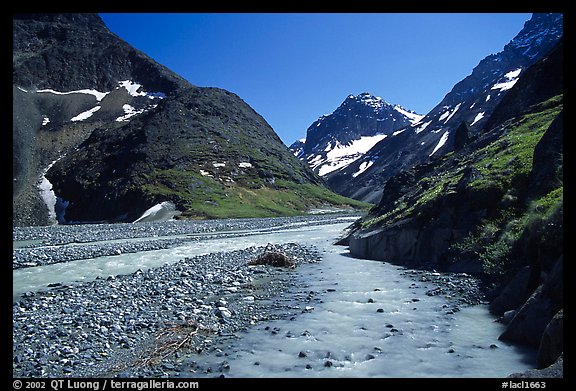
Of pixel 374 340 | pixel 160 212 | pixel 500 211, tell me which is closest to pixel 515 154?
pixel 500 211

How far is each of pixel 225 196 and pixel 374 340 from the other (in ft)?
385

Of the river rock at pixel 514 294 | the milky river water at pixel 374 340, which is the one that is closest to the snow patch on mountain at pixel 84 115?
the milky river water at pixel 374 340

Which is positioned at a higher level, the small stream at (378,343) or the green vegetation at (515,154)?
the green vegetation at (515,154)

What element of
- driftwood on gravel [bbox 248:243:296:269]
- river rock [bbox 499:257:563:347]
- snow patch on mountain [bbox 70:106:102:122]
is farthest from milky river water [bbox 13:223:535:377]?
snow patch on mountain [bbox 70:106:102:122]

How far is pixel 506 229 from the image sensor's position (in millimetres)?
19141

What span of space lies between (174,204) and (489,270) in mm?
103941

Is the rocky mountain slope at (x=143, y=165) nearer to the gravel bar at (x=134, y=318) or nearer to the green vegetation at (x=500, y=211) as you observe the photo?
the green vegetation at (x=500, y=211)

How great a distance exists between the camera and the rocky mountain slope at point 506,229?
36.8 ft

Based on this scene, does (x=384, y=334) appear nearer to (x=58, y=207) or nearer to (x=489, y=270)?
(x=489, y=270)

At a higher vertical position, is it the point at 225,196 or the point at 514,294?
the point at 225,196

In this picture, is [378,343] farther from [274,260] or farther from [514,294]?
[274,260]

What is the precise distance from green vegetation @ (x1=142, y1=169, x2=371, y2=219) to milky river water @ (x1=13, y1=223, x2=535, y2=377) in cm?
9037

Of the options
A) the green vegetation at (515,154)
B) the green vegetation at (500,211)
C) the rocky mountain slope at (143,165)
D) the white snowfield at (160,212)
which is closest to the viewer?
the green vegetation at (500,211)

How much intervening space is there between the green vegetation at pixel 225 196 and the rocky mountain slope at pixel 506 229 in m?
78.3
